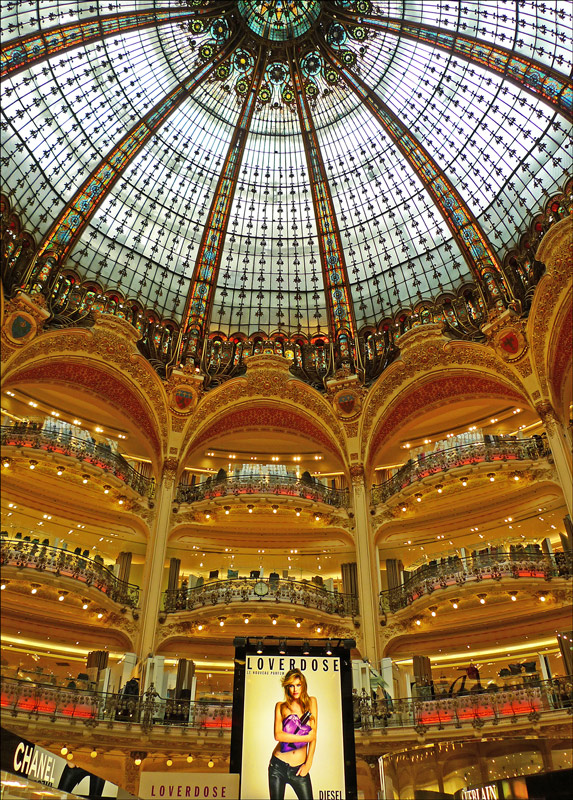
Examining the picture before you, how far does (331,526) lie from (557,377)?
42.7 feet

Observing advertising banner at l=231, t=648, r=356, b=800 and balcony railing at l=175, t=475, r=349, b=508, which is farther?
balcony railing at l=175, t=475, r=349, b=508

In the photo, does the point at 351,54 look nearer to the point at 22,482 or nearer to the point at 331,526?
the point at 331,526

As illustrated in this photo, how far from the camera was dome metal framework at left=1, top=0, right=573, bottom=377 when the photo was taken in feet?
96.6

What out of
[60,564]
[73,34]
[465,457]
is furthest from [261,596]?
[73,34]

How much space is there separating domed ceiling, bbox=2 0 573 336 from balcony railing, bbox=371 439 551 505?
8.81 meters

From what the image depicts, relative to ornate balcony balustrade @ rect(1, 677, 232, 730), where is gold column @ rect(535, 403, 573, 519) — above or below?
above

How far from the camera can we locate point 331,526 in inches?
1277

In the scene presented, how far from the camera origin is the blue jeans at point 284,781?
40.8 ft

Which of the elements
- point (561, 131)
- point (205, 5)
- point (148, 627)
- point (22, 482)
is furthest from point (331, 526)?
point (205, 5)

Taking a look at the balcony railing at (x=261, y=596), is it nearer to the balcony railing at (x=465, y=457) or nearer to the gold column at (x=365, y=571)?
the gold column at (x=365, y=571)

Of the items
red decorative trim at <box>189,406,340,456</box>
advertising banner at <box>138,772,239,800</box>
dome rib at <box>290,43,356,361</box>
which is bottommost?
advertising banner at <box>138,772,239,800</box>

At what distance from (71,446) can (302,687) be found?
63.5ft

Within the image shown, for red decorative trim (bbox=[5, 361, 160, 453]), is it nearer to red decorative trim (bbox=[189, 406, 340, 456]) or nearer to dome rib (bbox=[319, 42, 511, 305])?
red decorative trim (bbox=[189, 406, 340, 456])

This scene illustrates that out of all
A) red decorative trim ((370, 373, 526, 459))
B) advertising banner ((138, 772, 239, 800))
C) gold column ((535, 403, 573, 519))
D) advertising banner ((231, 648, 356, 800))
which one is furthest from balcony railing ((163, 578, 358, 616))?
A: advertising banner ((138, 772, 239, 800))
